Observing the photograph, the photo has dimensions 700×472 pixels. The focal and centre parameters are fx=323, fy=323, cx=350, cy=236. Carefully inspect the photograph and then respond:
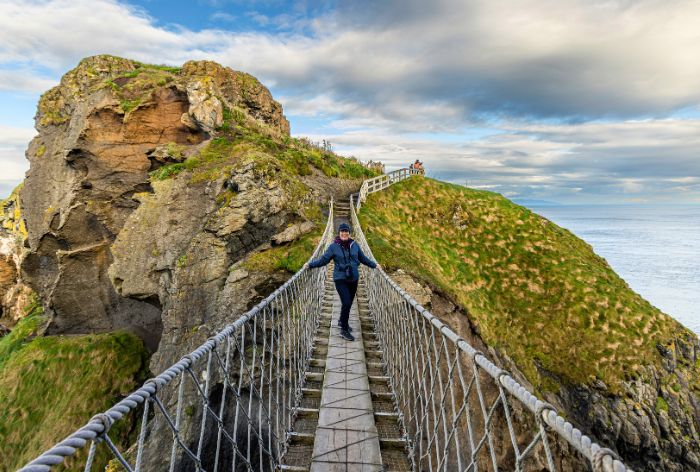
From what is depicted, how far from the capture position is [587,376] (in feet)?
56.4

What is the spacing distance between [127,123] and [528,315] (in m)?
24.6

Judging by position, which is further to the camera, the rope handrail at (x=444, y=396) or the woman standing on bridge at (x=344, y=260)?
the woman standing on bridge at (x=344, y=260)

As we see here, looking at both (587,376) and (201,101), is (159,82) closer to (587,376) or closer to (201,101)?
(201,101)

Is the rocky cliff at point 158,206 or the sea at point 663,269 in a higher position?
the rocky cliff at point 158,206

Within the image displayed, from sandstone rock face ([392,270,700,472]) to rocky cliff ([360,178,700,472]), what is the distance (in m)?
0.05

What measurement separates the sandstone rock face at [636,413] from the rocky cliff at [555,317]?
5 centimetres

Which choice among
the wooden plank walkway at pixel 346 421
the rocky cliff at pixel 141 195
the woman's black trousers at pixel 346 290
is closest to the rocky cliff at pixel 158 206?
the rocky cliff at pixel 141 195

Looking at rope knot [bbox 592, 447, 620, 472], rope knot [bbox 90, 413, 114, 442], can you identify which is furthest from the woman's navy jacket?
rope knot [bbox 592, 447, 620, 472]

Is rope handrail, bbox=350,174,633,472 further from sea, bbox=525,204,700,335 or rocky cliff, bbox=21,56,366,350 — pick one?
sea, bbox=525,204,700,335

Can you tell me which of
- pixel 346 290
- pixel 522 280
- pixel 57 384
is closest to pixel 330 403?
pixel 346 290

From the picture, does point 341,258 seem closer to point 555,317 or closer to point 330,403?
point 330,403

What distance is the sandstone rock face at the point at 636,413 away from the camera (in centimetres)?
1546

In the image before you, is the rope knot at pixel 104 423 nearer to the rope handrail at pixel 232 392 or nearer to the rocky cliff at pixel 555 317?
the rope handrail at pixel 232 392

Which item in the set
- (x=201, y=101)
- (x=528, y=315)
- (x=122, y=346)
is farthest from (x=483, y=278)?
(x=122, y=346)
